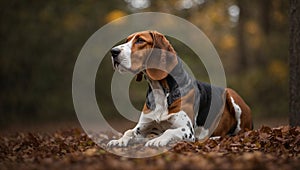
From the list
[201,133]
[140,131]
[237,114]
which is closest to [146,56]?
[140,131]

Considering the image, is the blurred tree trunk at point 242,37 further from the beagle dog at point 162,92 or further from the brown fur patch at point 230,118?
the beagle dog at point 162,92

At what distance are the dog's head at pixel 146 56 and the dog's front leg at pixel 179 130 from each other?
584 millimetres

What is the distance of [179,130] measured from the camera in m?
5.73

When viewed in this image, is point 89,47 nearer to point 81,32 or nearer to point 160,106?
point 81,32

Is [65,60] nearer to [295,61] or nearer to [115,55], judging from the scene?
[295,61]

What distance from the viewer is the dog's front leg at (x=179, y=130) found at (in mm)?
5579

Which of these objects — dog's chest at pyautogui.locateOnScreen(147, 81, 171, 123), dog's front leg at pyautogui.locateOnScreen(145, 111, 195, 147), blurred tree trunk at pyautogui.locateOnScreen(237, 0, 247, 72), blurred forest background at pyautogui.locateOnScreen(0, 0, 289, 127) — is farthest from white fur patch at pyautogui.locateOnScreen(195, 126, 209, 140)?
blurred tree trunk at pyautogui.locateOnScreen(237, 0, 247, 72)

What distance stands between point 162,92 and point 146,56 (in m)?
0.54

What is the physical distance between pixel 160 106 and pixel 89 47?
12436mm

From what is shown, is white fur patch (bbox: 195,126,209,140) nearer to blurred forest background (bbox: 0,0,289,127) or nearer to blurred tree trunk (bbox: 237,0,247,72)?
blurred forest background (bbox: 0,0,289,127)

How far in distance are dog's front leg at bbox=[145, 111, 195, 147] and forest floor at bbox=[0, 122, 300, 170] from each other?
6.6 inches

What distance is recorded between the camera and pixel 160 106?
5996mm

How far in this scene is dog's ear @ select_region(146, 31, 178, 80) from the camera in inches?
235

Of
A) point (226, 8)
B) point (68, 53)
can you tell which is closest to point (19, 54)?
point (68, 53)
